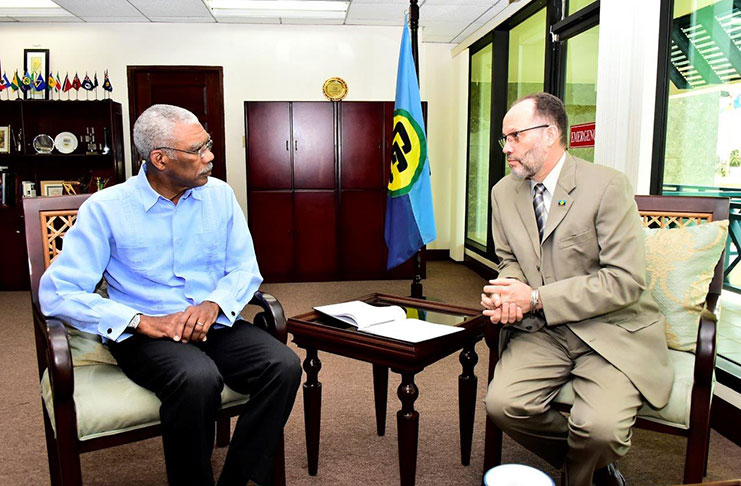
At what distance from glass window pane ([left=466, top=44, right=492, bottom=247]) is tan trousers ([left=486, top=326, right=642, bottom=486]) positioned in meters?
4.36

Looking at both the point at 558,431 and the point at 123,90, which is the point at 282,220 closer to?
the point at 123,90

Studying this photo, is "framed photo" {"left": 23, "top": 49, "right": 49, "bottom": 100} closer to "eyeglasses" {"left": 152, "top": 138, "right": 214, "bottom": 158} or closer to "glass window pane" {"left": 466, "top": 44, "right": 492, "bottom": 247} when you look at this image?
"glass window pane" {"left": 466, "top": 44, "right": 492, "bottom": 247}

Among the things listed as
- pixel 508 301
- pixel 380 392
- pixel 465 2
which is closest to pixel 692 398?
pixel 508 301

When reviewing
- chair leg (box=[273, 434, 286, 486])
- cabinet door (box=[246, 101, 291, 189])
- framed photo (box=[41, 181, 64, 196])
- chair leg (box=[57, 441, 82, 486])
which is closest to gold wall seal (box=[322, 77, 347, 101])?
cabinet door (box=[246, 101, 291, 189])

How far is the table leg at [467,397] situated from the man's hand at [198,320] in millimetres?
895

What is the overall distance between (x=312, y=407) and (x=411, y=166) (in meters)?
2.59

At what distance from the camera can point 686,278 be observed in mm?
1983

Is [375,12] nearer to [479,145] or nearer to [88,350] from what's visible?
[479,145]

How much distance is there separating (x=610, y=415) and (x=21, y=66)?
21.4 feet

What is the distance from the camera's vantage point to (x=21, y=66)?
6.10 m

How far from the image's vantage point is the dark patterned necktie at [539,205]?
2018 mm

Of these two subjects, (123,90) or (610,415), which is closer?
(610,415)

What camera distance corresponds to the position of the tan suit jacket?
1790mm

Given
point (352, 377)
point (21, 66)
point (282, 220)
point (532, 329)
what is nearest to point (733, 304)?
point (532, 329)
